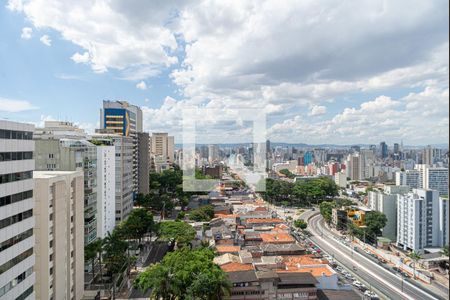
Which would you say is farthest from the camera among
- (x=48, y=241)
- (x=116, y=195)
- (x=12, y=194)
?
(x=116, y=195)

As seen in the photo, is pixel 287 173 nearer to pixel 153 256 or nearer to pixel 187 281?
pixel 153 256

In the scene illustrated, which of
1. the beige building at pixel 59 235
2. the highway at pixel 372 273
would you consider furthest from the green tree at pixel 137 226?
the highway at pixel 372 273

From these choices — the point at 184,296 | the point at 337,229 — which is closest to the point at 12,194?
the point at 184,296

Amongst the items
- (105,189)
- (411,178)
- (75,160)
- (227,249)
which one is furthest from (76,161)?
(411,178)

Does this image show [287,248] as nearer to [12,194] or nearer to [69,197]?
[69,197]

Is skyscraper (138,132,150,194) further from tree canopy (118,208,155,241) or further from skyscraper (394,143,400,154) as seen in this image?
skyscraper (394,143,400,154)

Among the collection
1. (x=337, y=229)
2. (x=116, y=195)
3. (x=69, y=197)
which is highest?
(x=69, y=197)
